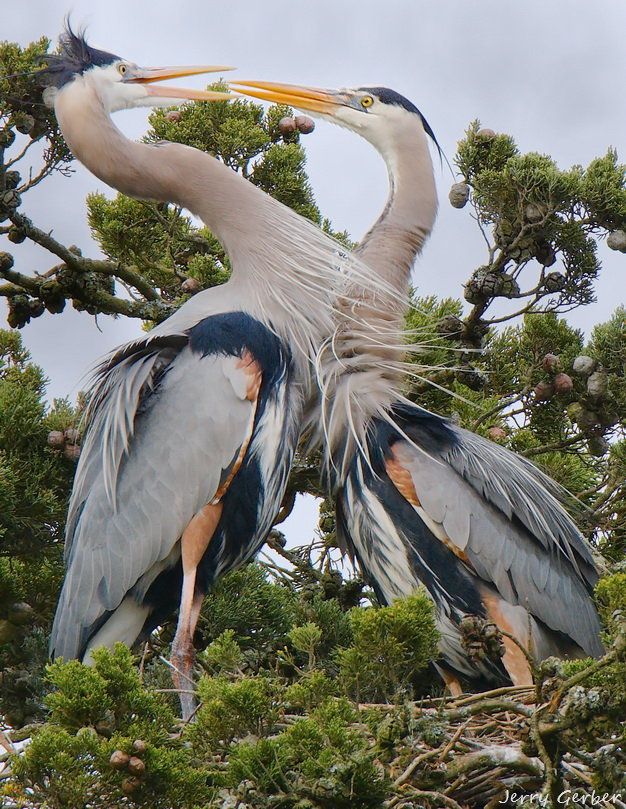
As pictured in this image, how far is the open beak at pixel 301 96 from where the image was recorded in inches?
193

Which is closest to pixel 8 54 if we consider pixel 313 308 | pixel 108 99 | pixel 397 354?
pixel 108 99

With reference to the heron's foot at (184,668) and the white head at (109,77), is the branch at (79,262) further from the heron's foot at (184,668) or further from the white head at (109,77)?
the heron's foot at (184,668)

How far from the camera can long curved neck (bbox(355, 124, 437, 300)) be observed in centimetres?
455

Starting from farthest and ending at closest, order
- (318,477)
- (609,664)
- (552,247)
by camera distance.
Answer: (318,477) → (552,247) → (609,664)

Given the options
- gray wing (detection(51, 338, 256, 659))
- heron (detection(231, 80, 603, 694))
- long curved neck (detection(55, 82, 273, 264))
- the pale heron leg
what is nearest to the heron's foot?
the pale heron leg

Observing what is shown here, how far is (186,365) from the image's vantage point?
3.86 m

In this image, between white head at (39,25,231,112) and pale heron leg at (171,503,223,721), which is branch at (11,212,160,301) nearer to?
white head at (39,25,231,112)

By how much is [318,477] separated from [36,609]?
3.83 ft

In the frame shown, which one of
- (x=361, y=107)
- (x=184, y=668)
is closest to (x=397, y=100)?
(x=361, y=107)

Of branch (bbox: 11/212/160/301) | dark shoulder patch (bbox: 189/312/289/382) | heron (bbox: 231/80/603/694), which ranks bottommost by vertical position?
heron (bbox: 231/80/603/694)

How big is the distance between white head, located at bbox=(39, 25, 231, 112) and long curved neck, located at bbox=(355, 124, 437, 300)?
721 millimetres

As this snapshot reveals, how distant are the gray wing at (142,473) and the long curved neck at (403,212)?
97cm

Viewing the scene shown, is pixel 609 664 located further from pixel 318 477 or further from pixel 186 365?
pixel 318 477

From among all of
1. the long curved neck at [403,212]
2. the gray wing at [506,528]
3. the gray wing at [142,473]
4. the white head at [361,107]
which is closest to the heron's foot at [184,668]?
the gray wing at [142,473]
